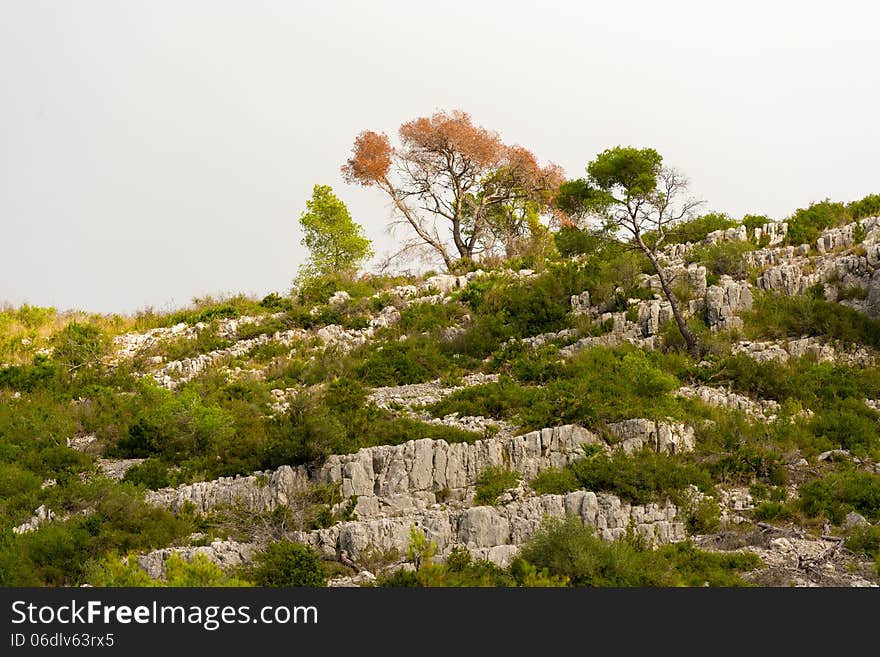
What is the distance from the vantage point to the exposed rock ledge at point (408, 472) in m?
20.8

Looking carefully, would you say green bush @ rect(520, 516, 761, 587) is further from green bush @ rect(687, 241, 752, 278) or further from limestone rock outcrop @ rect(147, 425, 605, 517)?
green bush @ rect(687, 241, 752, 278)

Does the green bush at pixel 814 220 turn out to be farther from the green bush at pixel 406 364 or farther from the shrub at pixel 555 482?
the shrub at pixel 555 482

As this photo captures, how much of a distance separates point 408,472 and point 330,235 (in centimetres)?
2828

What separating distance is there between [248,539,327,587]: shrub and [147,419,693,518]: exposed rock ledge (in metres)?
2.76

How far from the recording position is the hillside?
18.3 metres

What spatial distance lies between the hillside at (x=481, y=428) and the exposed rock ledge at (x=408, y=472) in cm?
6

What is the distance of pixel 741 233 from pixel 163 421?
22214 mm

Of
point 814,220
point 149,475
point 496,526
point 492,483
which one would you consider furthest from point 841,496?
point 814,220

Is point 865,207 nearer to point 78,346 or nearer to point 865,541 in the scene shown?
point 865,541

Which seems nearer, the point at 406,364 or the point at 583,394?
the point at 583,394

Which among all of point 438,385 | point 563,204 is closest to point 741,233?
point 563,204

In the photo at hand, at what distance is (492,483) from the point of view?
21.3m

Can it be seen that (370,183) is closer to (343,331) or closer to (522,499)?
(343,331)

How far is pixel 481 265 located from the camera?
4069 cm
